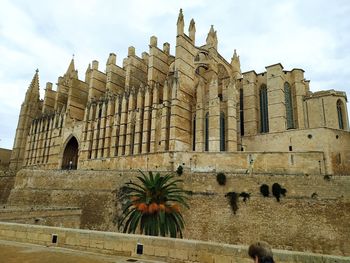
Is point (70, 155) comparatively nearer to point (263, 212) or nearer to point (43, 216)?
point (43, 216)

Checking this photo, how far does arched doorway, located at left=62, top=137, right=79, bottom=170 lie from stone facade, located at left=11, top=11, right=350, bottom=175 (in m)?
0.17

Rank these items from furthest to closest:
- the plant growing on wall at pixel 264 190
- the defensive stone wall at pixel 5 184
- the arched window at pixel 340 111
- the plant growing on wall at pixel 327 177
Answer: the defensive stone wall at pixel 5 184 → the arched window at pixel 340 111 → the plant growing on wall at pixel 264 190 → the plant growing on wall at pixel 327 177

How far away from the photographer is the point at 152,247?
582 centimetres

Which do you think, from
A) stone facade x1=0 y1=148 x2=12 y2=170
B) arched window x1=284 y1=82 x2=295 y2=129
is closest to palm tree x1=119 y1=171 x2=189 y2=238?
arched window x1=284 y1=82 x2=295 y2=129

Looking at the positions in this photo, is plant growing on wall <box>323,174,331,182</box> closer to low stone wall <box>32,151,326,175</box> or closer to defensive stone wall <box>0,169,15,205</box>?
low stone wall <box>32,151,326,175</box>

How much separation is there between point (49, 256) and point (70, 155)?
34.4 meters

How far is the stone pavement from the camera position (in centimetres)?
536

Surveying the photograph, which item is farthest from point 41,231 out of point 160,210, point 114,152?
point 114,152

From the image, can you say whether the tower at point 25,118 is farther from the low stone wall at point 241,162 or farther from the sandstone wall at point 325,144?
the sandstone wall at point 325,144

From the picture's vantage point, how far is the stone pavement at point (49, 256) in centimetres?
536

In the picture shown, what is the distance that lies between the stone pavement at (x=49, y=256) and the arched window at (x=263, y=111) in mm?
23394

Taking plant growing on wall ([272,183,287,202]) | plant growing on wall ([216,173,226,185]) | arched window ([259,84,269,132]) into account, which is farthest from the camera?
→ arched window ([259,84,269,132])

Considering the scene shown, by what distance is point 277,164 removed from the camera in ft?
61.7

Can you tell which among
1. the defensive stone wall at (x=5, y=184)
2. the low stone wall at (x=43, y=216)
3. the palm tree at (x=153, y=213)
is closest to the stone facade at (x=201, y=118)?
the defensive stone wall at (x=5, y=184)
